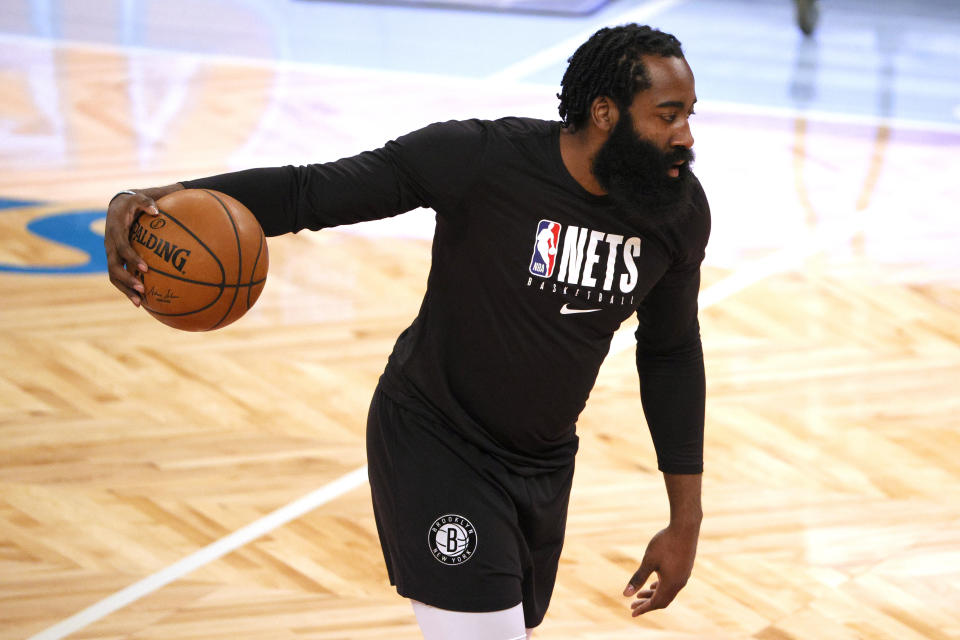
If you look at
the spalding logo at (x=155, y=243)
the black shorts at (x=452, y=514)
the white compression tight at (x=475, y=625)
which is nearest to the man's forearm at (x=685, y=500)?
the black shorts at (x=452, y=514)

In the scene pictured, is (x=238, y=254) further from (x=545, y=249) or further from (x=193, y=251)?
(x=545, y=249)

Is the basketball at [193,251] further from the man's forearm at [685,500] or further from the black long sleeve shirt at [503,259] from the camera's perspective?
the man's forearm at [685,500]

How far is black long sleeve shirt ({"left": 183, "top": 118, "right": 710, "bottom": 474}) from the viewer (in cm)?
257

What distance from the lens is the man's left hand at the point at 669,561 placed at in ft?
9.50

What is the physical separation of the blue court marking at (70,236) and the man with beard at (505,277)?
3624mm

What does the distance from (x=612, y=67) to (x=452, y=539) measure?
3.06 ft

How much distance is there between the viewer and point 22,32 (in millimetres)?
9891

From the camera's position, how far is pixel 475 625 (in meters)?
2.63

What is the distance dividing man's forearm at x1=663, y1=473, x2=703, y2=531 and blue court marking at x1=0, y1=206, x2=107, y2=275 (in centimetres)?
376

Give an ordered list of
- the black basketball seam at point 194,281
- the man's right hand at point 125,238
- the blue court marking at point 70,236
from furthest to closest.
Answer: the blue court marking at point 70,236 → the black basketball seam at point 194,281 → the man's right hand at point 125,238

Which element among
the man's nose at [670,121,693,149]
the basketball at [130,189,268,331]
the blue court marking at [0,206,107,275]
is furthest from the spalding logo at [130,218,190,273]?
the blue court marking at [0,206,107,275]

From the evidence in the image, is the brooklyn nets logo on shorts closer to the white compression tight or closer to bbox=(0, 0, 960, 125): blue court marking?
the white compression tight

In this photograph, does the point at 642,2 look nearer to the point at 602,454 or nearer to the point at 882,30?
the point at 882,30

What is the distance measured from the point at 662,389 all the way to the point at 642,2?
8498 mm
